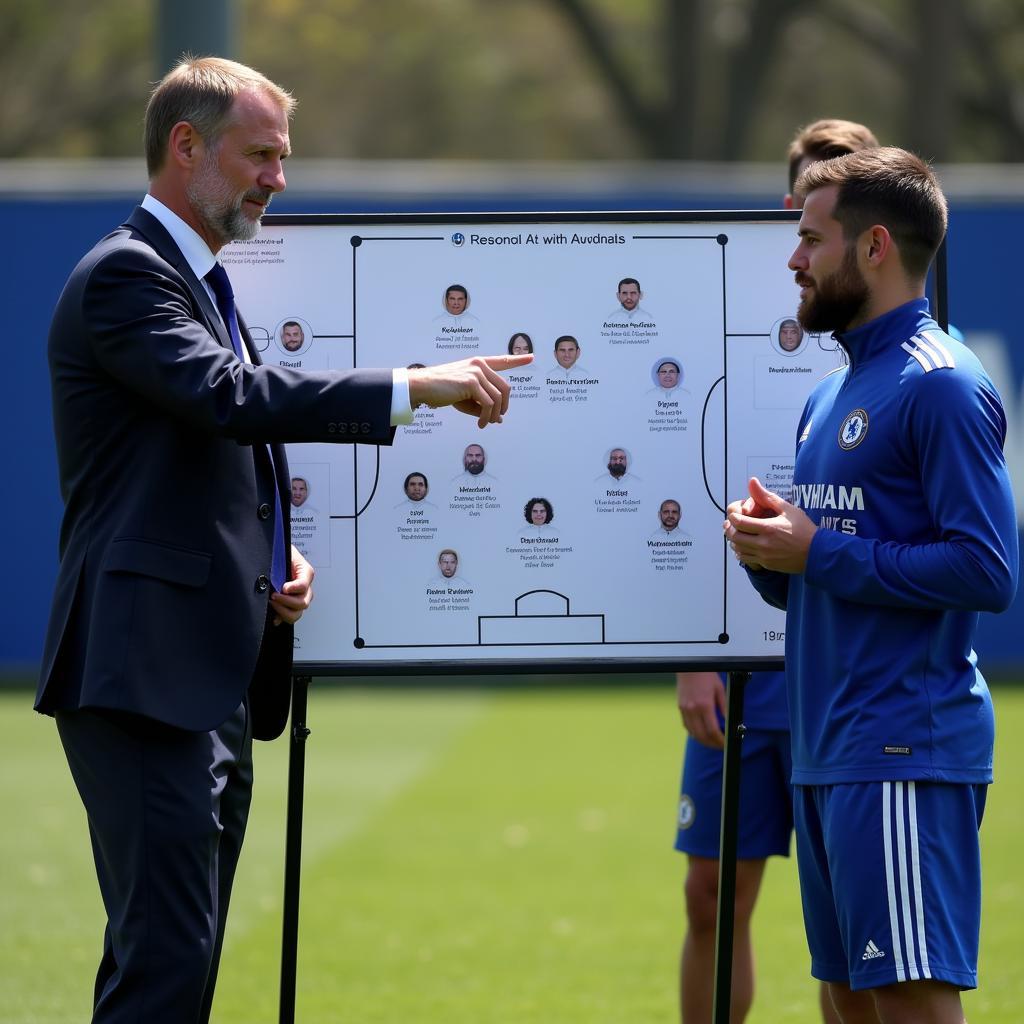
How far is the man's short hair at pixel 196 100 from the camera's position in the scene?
12.1 ft

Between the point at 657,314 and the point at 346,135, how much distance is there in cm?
2771

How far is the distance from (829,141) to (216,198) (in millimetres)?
1764

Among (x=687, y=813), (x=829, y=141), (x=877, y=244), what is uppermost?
(x=829, y=141)

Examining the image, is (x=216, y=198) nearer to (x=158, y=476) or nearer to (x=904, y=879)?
(x=158, y=476)

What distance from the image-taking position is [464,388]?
3.63m

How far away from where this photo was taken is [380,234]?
4277 mm

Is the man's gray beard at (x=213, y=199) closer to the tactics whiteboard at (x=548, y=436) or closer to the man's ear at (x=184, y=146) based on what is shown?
the man's ear at (x=184, y=146)

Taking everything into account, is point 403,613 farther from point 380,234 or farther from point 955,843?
point 955,843

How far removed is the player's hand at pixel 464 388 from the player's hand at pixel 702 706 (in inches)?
48.5

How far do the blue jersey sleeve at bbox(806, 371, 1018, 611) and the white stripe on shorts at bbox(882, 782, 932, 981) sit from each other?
1.27 ft

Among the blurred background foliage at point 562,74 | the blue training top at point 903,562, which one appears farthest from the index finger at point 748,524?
the blurred background foliage at point 562,74

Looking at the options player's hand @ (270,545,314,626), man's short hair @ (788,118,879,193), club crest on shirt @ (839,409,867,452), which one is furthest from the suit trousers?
man's short hair @ (788,118,879,193)

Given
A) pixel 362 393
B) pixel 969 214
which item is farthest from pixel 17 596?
pixel 362 393

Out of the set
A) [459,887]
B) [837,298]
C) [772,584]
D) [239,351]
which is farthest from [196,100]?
[459,887]
